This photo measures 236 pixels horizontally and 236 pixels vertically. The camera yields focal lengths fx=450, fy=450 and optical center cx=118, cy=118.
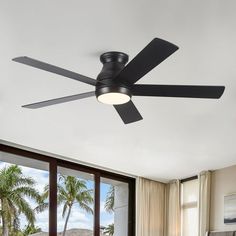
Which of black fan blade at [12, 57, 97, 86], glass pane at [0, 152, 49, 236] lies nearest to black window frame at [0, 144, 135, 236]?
glass pane at [0, 152, 49, 236]

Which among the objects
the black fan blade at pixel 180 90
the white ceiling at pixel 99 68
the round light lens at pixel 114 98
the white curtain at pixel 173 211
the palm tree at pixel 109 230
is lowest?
the palm tree at pixel 109 230

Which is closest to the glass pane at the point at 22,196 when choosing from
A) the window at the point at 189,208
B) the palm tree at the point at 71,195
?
the palm tree at the point at 71,195

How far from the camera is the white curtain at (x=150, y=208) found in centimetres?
718

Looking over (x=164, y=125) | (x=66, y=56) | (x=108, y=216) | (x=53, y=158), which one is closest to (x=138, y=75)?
(x=66, y=56)

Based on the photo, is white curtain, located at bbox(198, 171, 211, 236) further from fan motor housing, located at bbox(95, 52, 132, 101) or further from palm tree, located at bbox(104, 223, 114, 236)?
fan motor housing, located at bbox(95, 52, 132, 101)

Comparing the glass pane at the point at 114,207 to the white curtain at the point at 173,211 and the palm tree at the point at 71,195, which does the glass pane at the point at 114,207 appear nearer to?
the palm tree at the point at 71,195

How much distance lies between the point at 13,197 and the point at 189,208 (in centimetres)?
288

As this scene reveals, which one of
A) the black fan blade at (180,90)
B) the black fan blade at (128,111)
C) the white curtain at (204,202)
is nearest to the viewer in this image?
the black fan blade at (180,90)

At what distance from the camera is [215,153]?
5.80 m

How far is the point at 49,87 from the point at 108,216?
3542 mm

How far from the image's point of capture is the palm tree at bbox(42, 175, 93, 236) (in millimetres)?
6229

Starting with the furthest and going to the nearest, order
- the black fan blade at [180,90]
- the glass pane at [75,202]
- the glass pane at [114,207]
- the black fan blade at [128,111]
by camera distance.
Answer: the glass pane at [114,207] < the glass pane at [75,202] < the black fan blade at [128,111] < the black fan blade at [180,90]

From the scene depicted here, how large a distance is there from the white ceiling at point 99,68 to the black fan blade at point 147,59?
303 millimetres

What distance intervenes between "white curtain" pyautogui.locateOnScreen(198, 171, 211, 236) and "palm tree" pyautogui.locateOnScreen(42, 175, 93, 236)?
1.62 m
